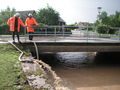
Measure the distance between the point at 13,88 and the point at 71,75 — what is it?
720cm

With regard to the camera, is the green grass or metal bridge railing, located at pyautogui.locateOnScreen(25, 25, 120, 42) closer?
the green grass

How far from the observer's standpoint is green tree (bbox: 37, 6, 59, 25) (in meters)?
38.4

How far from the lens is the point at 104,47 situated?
1364cm

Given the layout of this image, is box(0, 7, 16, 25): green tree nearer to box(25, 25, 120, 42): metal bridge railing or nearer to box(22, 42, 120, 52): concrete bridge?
box(25, 25, 120, 42): metal bridge railing

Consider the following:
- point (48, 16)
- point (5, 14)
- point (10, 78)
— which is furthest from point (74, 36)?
point (5, 14)

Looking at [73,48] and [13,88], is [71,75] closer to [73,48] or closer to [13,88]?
[73,48]

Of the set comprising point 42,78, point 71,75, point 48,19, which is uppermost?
point 48,19

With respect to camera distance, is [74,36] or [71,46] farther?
[74,36]

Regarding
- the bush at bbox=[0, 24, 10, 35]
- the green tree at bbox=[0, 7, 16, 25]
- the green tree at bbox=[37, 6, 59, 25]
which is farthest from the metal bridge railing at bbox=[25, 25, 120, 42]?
the green tree at bbox=[0, 7, 16, 25]

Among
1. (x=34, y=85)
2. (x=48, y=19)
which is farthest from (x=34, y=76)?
(x=48, y=19)

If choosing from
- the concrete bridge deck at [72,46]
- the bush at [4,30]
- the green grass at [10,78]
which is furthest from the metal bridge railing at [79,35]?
the bush at [4,30]

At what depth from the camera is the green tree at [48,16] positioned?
3838cm

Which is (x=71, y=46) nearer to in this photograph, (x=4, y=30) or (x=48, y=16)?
(x=4, y=30)

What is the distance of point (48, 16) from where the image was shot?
38.6 m
